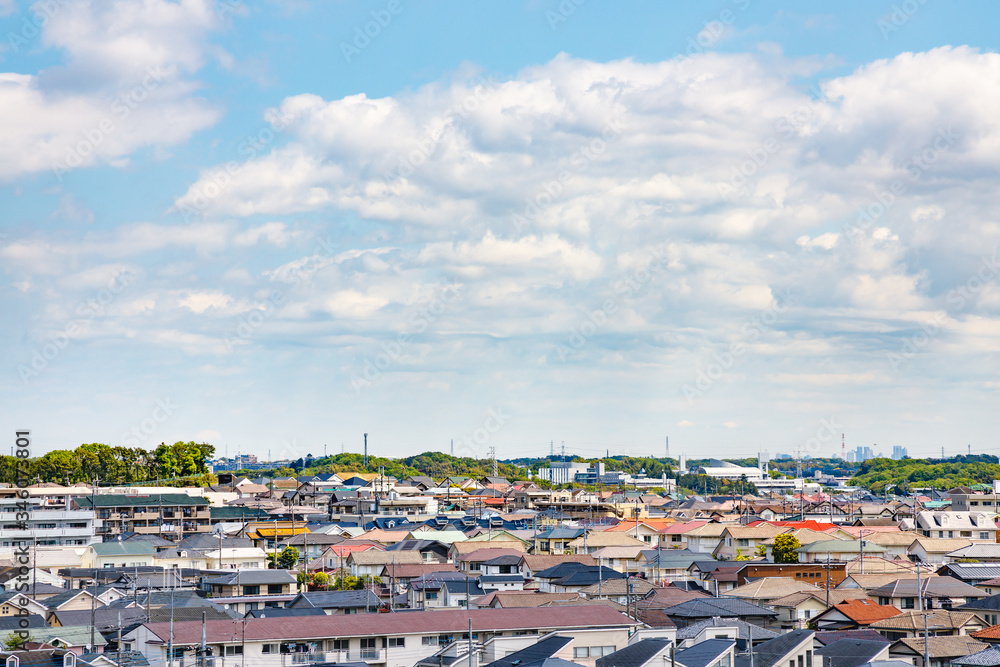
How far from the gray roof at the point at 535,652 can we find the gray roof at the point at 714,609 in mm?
6553

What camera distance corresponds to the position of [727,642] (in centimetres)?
2259

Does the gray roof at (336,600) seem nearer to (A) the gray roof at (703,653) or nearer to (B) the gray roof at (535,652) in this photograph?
(B) the gray roof at (535,652)

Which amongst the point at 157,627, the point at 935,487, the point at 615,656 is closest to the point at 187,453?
the point at 157,627

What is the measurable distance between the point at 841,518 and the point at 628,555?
26772mm

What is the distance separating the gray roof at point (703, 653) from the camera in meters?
21.6

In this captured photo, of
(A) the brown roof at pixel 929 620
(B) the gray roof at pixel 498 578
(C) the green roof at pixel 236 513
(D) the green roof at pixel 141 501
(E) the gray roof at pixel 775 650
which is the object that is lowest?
(B) the gray roof at pixel 498 578

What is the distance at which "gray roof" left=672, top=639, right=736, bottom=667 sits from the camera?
21.6 m

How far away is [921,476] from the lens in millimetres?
120688

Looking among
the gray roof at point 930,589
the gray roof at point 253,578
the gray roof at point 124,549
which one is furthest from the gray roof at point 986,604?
the gray roof at point 124,549

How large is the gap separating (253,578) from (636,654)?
18080mm

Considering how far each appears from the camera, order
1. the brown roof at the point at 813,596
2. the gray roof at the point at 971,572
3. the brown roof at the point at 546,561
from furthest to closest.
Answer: the brown roof at the point at 546,561, the gray roof at the point at 971,572, the brown roof at the point at 813,596

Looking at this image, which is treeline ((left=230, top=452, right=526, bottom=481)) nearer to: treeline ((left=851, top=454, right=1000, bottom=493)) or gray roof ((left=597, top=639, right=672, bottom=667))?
treeline ((left=851, top=454, right=1000, bottom=493))

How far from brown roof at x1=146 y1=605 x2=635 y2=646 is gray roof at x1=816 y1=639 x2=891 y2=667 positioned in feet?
14.5

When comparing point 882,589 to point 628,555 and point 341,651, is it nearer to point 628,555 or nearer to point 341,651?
point 628,555
